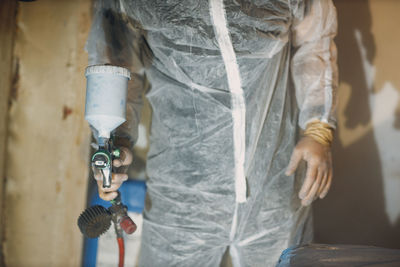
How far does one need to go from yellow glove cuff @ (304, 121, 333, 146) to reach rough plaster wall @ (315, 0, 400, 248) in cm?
52

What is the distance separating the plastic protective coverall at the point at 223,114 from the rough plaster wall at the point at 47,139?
0.33 m

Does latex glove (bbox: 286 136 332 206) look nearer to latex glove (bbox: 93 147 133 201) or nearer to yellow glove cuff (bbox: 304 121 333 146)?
yellow glove cuff (bbox: 304 121 333 146)

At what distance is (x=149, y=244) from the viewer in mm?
1015

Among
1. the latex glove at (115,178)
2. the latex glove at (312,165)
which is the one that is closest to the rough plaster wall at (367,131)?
the latex glove at (312,165)

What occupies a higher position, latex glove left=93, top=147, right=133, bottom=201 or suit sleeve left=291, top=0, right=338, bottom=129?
suit sleeve left=291, top=0, right=338, bottom=129

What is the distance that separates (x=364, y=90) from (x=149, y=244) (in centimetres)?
109

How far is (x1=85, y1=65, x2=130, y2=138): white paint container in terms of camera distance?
2.31 feet

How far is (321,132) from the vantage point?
2.96 ft

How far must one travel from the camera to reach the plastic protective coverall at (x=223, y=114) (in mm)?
869

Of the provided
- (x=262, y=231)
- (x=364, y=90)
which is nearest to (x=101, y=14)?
(x=262, y=231)

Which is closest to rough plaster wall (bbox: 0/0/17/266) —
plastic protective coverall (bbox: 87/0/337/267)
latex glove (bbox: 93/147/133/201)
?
plastic protective coverall (bbox: 87/0/337/267)

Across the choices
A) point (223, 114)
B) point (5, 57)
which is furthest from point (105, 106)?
point (5, 57)

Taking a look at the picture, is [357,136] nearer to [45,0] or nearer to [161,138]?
[161,138]

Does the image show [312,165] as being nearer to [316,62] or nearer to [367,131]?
[316,62]
